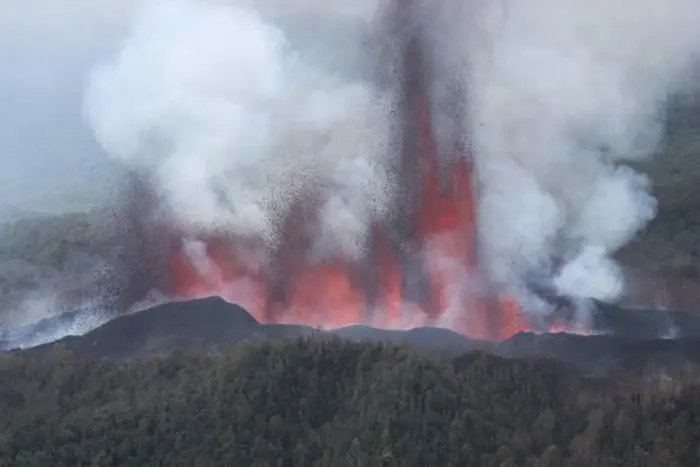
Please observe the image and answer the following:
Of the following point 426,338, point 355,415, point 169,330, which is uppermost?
point 169,330

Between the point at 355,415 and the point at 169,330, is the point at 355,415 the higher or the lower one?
the lower one

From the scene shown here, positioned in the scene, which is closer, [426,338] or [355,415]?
[355,415]

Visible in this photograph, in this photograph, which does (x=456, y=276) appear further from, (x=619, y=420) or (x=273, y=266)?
(x=619, y=420)

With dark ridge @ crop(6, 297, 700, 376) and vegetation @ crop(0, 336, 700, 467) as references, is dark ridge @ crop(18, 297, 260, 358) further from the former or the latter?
vegetation @ crop(0, 336, 700, 467)

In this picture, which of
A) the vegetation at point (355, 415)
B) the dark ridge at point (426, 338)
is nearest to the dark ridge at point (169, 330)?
the dark ridge at point (426, 338)

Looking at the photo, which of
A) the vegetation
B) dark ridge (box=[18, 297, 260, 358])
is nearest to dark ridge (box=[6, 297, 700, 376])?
dark ridge (box=[18, 297, 260, 358])

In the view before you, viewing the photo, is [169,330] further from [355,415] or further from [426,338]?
[355,415]

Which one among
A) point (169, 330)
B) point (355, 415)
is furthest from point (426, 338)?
point (169, 330)

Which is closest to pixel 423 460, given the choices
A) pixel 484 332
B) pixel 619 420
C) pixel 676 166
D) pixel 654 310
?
pixel 619 420
